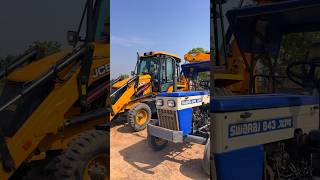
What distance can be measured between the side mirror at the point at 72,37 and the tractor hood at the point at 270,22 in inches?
25.4

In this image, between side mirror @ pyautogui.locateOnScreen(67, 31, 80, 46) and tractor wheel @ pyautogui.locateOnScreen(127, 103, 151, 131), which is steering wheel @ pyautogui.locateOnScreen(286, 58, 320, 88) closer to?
tractor wheel @ pyautogui.locateOnScreen(127, 103, 151, 131)

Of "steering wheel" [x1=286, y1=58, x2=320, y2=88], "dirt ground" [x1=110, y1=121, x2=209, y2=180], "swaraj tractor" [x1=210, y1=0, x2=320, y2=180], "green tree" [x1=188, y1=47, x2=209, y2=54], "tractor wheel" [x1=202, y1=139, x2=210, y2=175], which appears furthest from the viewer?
"steering wheel" [x1=286, y1=58, x2=320, y2=88]

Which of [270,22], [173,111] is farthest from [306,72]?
[173,111]

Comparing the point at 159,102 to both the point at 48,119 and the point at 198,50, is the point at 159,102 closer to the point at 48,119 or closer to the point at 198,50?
the point at 198,50

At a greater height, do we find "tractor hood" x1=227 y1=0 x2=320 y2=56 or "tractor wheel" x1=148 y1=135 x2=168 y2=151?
"tractor hood" x1=227 y1=0 x2=320 y2=56

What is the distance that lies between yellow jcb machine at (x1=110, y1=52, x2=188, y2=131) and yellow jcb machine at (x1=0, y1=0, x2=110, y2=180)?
0.32 ft

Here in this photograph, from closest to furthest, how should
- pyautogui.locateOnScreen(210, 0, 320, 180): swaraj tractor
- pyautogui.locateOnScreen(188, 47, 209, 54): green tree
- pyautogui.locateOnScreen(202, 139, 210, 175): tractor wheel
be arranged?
pyautogui.locateOnScreen(188, 47, 209, 54): green tree < pyautogui.locateOnScreen(202, 139, 210, 175): tractor wheel < pyautogui.locateOnScreen(210, 0, 320, 180): swaraj tractor

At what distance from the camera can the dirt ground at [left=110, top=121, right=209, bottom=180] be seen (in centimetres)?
115

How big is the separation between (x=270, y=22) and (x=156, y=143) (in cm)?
113

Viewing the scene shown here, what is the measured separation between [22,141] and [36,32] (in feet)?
1.32

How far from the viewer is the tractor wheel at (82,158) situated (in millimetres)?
1226

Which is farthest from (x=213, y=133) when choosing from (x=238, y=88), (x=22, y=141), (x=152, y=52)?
(x=22, y=141)

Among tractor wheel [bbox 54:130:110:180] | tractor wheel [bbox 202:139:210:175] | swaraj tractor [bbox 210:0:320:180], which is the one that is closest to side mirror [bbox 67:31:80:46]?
tractor wheel [bbox 54:130:110:180]

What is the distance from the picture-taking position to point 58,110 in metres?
1.24
